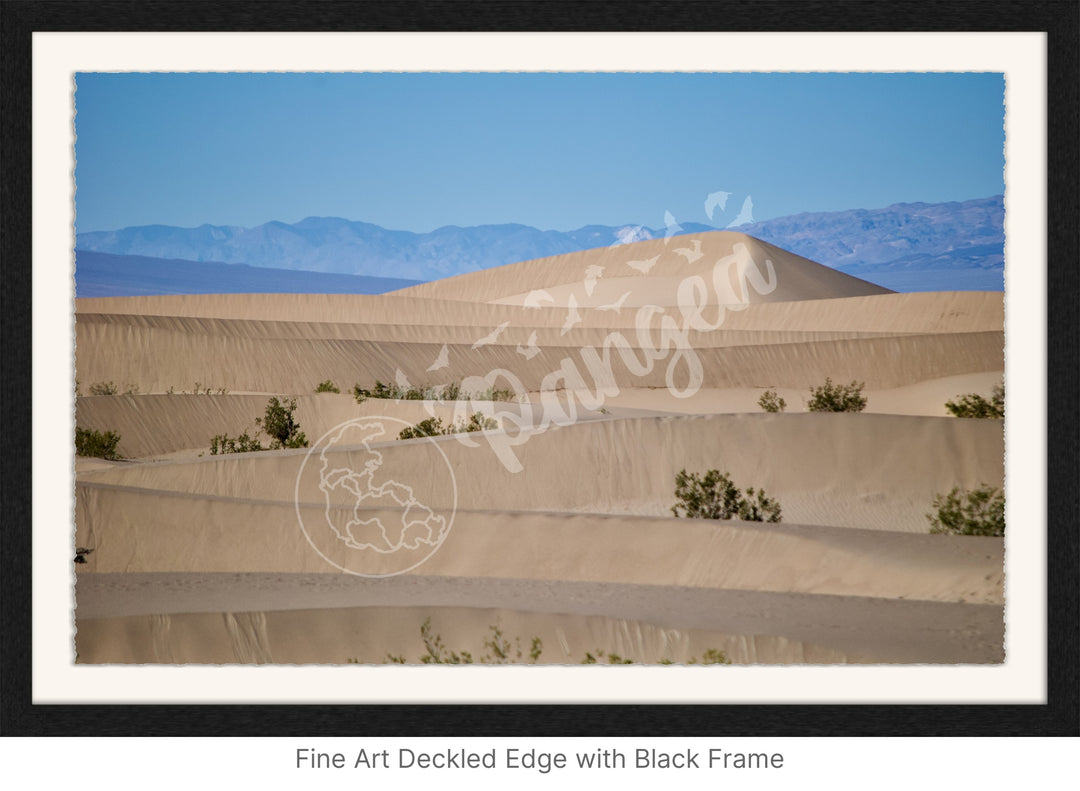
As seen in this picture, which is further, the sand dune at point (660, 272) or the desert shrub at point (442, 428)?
the sand dune at point (660, 272)

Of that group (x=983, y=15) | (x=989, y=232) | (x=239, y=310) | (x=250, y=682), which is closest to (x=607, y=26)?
(x=983, y=15)

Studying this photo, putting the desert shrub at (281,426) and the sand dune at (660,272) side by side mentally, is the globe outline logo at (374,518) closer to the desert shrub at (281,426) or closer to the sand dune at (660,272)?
the desert shrub at (281,426)

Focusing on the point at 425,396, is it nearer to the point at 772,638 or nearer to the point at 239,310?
the point at 239,310

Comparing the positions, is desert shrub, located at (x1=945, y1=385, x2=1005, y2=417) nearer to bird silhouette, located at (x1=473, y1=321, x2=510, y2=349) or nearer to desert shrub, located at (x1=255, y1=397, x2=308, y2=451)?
desert shrub, located at (x1=255, y1=397, x2=308, y2=451)

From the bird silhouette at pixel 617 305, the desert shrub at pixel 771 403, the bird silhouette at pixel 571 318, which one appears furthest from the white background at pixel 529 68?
the bird silhouette at pixel 617 305

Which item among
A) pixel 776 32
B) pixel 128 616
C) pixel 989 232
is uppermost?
pixel 776 32

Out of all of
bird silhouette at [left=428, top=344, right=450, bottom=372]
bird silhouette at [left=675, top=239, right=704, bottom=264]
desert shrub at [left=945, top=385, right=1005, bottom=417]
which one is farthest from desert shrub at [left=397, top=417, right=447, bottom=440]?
bird silhouette at [left=675, top=239, right=704, bottom=264]

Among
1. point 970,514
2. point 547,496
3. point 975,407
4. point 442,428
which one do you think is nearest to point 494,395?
point 442,428
